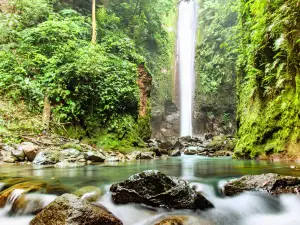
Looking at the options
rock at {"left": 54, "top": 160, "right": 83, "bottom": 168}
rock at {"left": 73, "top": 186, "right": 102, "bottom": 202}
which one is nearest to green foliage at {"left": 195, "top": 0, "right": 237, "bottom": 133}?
rock at {"left": 54, "top": 160, "right": 83, "bottom": 168}

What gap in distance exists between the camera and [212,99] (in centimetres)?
2320

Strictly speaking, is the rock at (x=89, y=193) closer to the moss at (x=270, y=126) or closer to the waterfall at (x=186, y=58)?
the moss at (x=270, y=126)

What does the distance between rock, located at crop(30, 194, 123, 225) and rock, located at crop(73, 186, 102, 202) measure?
0.57m

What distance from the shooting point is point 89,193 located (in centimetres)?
349

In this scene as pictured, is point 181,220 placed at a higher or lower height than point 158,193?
lower

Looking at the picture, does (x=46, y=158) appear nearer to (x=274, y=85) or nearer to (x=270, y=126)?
(x=270, y=126)

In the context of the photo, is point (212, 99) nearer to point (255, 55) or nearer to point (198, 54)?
point (198, 54)

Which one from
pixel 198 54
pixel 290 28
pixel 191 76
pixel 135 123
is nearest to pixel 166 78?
pixel 191 76

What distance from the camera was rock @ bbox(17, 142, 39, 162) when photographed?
767cm

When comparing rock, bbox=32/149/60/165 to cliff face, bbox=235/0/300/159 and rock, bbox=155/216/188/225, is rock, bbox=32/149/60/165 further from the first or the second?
cliff face, bbox=235/0/300/159

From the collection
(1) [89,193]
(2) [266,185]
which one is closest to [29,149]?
(1) [89,193]

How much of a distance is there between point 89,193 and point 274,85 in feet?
25.0

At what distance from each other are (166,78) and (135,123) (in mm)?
12870

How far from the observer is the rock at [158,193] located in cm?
317
